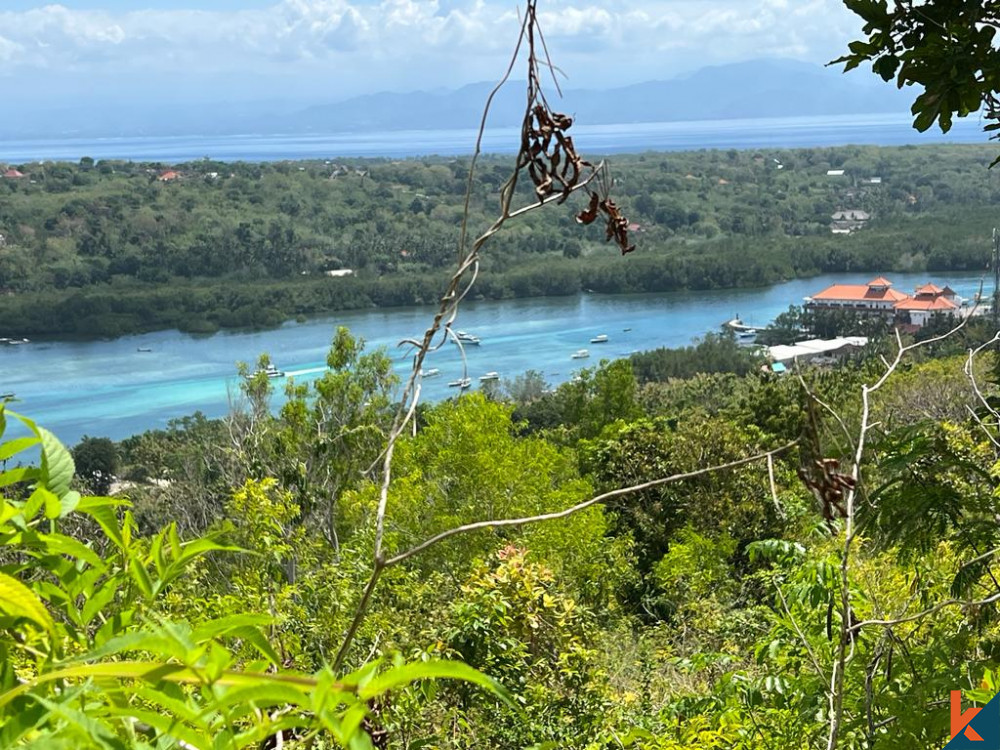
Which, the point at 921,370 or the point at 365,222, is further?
the point at 365,222

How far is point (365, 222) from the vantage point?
5412 centimetres

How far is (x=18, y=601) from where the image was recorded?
0.40 metres

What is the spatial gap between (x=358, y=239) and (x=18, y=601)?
2062 inches

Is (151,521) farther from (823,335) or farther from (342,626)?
(823,335)

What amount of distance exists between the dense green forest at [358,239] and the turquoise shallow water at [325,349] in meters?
1.33

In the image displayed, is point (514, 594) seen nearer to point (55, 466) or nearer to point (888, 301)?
point (55, 466)

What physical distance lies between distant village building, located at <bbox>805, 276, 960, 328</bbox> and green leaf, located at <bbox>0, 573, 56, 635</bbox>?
31824mm

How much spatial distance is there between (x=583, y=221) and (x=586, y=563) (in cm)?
658

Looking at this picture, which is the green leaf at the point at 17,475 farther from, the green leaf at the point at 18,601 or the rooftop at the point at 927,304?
the rooftop at the point at 927,304

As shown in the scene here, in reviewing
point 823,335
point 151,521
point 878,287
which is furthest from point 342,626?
point 878,287

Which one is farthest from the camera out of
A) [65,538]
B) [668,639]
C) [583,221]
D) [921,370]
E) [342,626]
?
[921,370]

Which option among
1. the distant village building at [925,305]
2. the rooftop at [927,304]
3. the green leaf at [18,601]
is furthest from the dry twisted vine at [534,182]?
the rooftop at [927,304]

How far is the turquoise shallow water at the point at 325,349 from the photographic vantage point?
30.0 meters

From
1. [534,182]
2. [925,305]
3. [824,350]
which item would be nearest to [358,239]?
[824,350]
